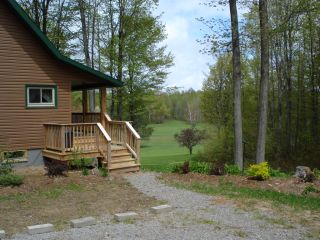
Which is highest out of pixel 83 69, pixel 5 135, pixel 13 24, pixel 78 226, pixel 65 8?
pixel 65 8

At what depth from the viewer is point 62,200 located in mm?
9602

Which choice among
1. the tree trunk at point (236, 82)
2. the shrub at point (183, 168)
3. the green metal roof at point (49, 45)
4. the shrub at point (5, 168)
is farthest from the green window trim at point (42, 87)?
the tree trunk at point (236, 82)

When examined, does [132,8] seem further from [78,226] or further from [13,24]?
[78,226]

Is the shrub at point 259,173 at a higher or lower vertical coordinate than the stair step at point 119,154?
lower

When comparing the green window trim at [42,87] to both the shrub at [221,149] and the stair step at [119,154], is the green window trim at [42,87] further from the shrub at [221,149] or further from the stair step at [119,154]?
the shrub at [221,149]

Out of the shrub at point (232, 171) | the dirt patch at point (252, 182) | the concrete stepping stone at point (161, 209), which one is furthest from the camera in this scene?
the shrub at point (232, 171)

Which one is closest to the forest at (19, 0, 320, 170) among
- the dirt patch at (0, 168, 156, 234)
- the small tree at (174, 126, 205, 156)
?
the small tree at (174, 126, 205, 156)

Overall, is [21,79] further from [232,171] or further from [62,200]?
[232,171]

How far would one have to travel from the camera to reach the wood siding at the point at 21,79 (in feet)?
46.7

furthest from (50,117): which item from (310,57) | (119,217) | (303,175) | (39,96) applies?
(310,57)

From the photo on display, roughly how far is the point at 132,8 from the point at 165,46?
3.53 meters

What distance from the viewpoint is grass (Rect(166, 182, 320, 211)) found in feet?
30.0

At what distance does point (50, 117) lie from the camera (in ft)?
49.7

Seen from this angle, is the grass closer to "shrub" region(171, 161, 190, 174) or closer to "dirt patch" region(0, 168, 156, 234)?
"shrub" region(171, 161, 190, 174)
